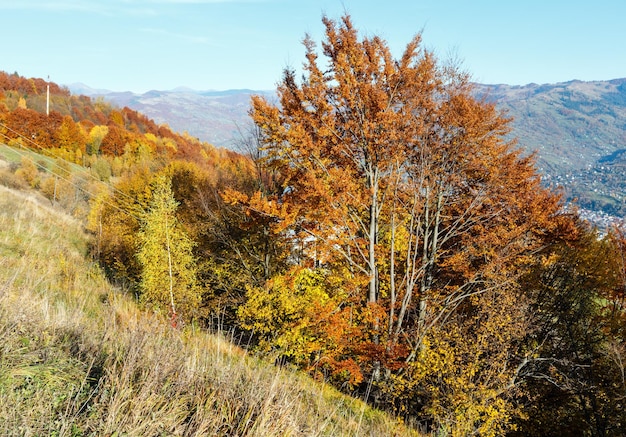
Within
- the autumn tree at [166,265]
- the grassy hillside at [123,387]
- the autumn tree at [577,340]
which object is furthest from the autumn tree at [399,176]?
the grassy hillside at [123,387]

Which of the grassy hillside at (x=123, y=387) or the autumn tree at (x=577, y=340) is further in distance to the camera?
the autumn tree at (x=577, y=340)

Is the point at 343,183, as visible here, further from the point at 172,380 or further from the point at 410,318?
Answer: the point at 172,380

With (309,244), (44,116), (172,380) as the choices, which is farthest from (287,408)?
(44,116)

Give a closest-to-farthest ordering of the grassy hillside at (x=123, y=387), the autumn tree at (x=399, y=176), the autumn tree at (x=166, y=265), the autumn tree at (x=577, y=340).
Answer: the grassy hillside at (x=123, y=387) < the autumn tree at (x=399, y=176) < the autumn tree at (x=577, y=340) < the autumn tree at (x=166, y=265)

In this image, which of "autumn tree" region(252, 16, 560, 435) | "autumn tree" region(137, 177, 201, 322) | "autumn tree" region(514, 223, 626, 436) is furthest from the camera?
"autumn tree" region(137, 177, 201, 322)

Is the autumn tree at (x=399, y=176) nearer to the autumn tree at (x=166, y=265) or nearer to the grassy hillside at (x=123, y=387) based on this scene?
the autumn tree at (x=166, y=265)

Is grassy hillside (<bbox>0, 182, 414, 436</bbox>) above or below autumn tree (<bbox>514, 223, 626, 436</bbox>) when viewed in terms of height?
above

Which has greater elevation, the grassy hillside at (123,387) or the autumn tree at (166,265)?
the grassy hillside at (123,387)

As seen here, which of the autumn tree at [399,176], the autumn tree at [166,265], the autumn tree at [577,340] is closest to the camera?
the autumn tree at [399,176]

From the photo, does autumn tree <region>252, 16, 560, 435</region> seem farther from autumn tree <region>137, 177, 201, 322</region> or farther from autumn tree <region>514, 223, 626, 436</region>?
autumn tree <region>137, 177, 201, 322</region>

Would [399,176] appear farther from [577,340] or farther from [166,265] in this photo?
[577,340]

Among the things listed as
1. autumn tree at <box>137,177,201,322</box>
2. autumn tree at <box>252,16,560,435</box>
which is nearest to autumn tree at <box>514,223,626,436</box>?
autumn tree at <box>252,16,560,435</box>

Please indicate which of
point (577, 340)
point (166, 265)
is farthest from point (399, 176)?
point (577, 340)

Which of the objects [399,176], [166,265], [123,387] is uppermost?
[399,176]
